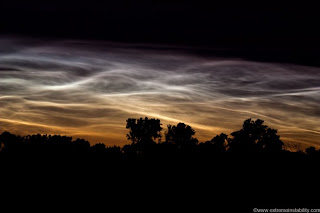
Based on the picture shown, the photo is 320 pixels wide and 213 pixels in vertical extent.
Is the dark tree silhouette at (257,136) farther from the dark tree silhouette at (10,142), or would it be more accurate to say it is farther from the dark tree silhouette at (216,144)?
the dark tree silhouette at (10,142)

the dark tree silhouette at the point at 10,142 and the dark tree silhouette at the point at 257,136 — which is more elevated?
the dark tree silhouette at the point at 257,136

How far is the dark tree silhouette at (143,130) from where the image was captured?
8788cm

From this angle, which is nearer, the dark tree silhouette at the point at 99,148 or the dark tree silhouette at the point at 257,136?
the dark tree silhouette at the point at 99,148

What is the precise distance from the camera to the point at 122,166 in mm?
60875

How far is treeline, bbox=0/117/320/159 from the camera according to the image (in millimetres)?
79000

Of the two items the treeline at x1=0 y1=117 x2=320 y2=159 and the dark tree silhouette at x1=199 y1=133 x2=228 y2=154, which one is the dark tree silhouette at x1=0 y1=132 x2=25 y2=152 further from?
the dark tree silhouette at x1=199 y1=133 x2=228 y2=154

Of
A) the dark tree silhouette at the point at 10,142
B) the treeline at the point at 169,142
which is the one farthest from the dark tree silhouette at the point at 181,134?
the dark tree silhouette at the point at 10,142

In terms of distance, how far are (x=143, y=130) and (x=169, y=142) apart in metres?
6.32

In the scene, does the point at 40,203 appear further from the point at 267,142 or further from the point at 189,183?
the point at 267,142

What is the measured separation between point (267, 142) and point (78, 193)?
58.9 metres

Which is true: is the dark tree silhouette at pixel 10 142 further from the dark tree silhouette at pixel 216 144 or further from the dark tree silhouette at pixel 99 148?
the dark tree silhouette at pixel 216 144

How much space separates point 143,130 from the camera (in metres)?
88.2

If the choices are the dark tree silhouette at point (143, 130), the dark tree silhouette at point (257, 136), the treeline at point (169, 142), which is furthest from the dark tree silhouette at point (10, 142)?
the dark tree silhouette at point (257, 136)

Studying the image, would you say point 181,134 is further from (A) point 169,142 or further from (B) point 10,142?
(B) point 10,142
